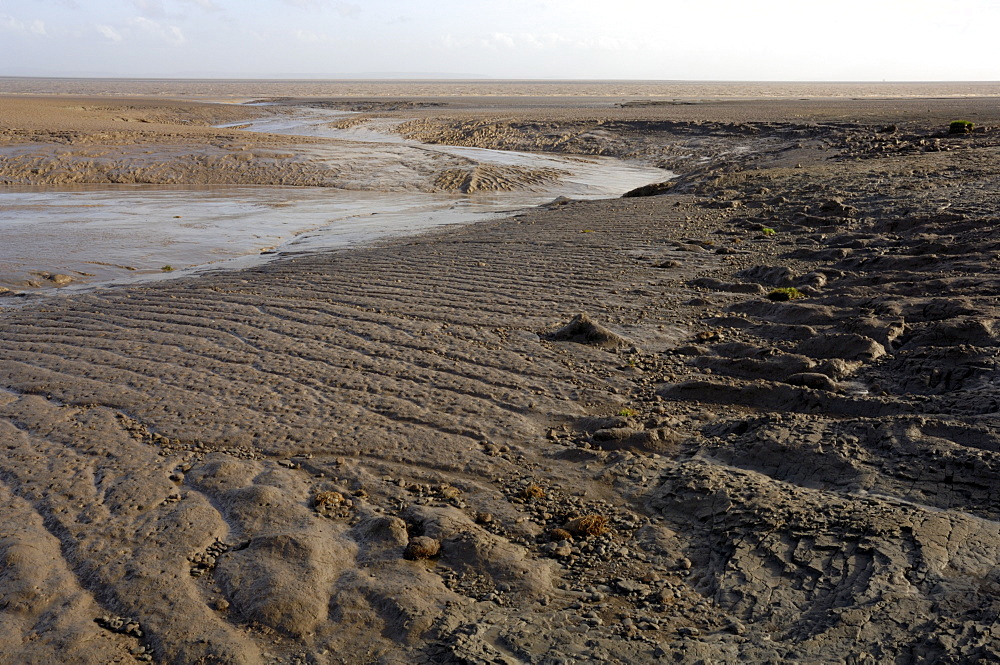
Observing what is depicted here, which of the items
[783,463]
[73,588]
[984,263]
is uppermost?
[984,263]

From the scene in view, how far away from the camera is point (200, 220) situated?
15.7 metres

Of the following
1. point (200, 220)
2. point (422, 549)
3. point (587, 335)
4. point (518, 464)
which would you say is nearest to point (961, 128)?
point (587, 335)

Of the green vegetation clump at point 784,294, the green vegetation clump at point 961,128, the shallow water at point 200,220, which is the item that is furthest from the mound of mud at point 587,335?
the green vegetation clump at point 961,128

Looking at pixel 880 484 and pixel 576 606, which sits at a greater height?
pixel 880 484

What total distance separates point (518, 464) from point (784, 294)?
4365mm

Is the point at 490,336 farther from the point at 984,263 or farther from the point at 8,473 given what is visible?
the point at 984,263

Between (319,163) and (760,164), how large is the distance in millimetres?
12669

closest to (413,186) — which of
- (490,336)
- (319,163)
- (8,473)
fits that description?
(319,163)

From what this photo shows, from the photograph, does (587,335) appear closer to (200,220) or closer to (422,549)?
(422,549)

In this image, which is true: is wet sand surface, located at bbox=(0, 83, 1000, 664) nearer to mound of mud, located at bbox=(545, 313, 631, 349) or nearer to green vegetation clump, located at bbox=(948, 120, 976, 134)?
mound of mud, located at bbox=(545, 313, 631, 349)

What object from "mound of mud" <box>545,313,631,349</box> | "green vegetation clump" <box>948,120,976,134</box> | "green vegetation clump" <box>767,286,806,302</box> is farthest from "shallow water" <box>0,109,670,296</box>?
"green vegetation clump" <box>948,120,976,134</box>

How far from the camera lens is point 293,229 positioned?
583 inches

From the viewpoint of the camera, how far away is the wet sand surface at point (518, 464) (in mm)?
3312

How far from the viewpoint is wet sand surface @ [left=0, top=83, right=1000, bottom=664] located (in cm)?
331
